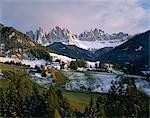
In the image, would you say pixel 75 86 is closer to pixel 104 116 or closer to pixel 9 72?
pixel 9 72

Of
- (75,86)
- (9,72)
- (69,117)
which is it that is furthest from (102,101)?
(9,72)

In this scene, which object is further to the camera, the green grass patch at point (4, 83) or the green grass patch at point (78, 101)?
the green grass patch at point (4, 83)

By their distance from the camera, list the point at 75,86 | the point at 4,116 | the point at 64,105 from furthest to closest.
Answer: the point at 75,86 < the point at 64,105 < the point at 4,116

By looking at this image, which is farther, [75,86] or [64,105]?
[75,86]

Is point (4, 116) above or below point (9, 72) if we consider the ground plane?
below

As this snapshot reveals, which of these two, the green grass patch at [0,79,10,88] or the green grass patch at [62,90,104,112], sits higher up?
the green grass patch at [0,79,10,88]

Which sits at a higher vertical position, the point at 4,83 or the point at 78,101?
the point at 4,83

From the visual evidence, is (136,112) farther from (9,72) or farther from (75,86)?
(9,72)

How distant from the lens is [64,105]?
332 ft

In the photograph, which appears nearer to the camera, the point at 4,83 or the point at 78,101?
the point at 78,101

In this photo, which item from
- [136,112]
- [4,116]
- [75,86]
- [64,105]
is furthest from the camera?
[75,86]

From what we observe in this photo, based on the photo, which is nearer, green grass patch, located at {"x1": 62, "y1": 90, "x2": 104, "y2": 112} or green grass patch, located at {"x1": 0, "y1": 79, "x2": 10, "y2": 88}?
green grass patch, located at {"x1": 62, "y1": 90, "x2": 104, "y2": 112}

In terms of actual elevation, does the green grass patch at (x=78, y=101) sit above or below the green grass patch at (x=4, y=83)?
below

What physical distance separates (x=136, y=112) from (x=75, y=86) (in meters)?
97.8
